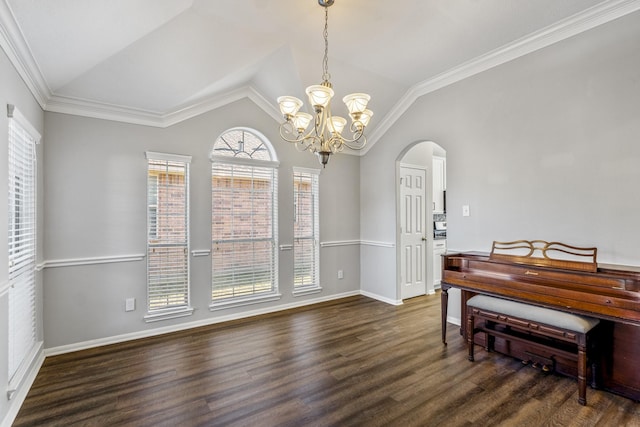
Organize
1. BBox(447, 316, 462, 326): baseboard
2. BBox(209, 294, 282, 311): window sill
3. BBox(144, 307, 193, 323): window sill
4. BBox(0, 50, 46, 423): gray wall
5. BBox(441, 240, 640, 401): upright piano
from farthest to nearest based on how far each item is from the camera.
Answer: BBox(209, 294, 282, 311): window sill < BBox(447, 316, 462, 326): baseboard < BBox(144, 307, 193, 323): window sill < BBox(441, 240, 640, 401): upright piano < BBox(0, 50, 46, 423): gray wall

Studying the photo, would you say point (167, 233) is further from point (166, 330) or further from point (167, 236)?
point (166, 330)

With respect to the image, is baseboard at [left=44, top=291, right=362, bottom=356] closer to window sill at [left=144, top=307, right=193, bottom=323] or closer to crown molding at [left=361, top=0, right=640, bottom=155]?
window sill at [left=144, top=307, right=193, bottom=323]

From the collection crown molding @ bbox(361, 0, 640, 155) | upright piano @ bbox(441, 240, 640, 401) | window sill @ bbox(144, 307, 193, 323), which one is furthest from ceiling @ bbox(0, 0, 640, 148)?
window sill @ bbox(144, 307, 193, 323)

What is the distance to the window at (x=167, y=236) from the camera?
355 cm

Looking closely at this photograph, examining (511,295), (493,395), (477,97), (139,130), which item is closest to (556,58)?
(477,97)

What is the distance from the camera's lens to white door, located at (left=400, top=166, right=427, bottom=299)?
4.80 metres

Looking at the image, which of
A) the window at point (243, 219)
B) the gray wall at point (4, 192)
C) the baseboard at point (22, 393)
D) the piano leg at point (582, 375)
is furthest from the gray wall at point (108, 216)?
the piano leg at point (582, 375)

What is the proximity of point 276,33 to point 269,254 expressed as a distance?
2672 mm

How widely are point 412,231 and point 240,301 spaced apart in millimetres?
2773

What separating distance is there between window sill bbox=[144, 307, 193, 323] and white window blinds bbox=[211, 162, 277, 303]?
33 centimetres

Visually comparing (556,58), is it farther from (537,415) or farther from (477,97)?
(537,415)

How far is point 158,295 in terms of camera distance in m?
3.59

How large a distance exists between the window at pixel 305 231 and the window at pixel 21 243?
9.19ft

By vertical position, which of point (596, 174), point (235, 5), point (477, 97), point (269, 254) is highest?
point (235, 5)
